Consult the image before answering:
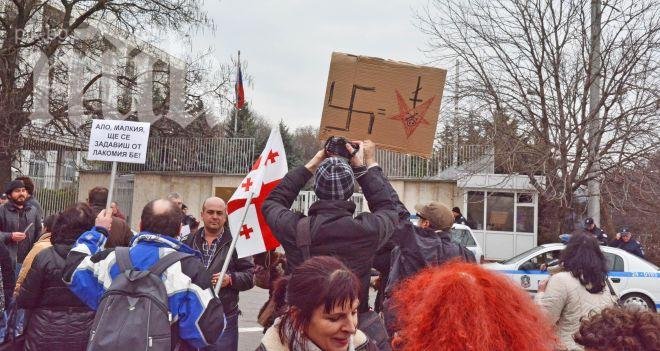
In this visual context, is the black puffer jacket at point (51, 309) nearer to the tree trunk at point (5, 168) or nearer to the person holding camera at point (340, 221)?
the person holding camera at point (340, 221)

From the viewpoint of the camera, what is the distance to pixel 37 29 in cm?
1939

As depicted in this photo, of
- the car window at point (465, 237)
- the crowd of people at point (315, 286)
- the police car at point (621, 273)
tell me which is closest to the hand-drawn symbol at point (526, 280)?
the police car at point (621, 273)

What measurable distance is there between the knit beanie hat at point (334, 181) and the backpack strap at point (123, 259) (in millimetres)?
1034

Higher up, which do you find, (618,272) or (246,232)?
(246,232)

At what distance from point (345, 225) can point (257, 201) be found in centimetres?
200

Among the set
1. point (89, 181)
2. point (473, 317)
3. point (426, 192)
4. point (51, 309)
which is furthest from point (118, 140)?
point (89, 181)

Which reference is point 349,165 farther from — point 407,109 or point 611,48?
point 611,48

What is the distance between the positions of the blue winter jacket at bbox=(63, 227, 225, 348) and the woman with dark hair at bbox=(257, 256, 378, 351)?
91 cm

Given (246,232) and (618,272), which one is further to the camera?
(618,272)

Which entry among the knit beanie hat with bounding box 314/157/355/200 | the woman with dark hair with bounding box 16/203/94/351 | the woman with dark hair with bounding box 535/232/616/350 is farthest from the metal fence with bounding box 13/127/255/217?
the knit beanie hat with bounding box 314/157/355/200

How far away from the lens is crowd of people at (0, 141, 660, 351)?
68.2 inches

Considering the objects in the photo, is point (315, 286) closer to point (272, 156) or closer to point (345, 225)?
point (345, 225)

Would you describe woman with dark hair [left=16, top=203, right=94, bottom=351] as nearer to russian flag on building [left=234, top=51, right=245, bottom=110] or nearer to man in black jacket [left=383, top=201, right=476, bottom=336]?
man in black jacket [left=383, top=201, right=476, bottom=336]

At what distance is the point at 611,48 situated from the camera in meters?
14.3
